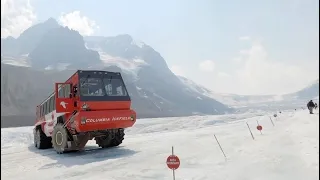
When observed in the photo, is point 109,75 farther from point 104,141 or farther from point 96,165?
point 96,165

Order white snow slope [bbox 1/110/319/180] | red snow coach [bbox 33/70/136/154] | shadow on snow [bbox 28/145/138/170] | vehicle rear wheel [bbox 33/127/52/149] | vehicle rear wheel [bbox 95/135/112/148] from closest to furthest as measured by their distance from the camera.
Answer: white snow slope [bbox 1/110/319/180] < shadow on snow [bbox 28/145/138/170] < red snow coach [bbox 33/70/136/154] < vehicle rear wheel [bbox 95/135/112/148] < vehicle rear wheel [bbox 33/127/52/149]

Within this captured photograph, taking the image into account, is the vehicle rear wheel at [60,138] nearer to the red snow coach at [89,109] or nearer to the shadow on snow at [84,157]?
the red snow coach at [89,109]

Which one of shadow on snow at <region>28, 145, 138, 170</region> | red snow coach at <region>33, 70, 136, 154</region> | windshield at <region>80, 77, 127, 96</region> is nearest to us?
shadow on snow at <region>28, 145, 138, 170</region>

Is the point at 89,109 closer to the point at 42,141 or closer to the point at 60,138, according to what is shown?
the point at 60,138

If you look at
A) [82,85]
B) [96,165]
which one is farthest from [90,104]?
[96,165]

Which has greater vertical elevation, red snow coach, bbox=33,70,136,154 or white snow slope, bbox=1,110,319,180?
red snow coach, bbox=33,70,136,154

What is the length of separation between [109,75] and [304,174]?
324 inches

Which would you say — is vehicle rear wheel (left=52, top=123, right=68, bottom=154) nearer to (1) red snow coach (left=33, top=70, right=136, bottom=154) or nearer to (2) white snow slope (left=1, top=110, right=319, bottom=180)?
(1) red snow coach (left=33, top=70, right=136, bottom=154)

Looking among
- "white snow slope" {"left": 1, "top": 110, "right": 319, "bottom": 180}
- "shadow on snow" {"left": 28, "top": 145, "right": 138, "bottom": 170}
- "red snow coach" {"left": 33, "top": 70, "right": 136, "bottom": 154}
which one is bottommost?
"white snow slope" {"left": 1, "top": 110, "right": 319, "bottom": 180}

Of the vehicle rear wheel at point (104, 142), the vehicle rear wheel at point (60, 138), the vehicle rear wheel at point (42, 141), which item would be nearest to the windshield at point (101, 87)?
the vehicle rear wheel at point (60, 138)

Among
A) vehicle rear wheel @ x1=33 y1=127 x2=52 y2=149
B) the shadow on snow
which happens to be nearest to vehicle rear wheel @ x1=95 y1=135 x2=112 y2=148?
the shadow on snow

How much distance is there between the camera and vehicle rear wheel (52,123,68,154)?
38.6 feet

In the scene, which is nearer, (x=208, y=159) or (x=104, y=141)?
(x=208, y=159)

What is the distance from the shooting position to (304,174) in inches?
271
